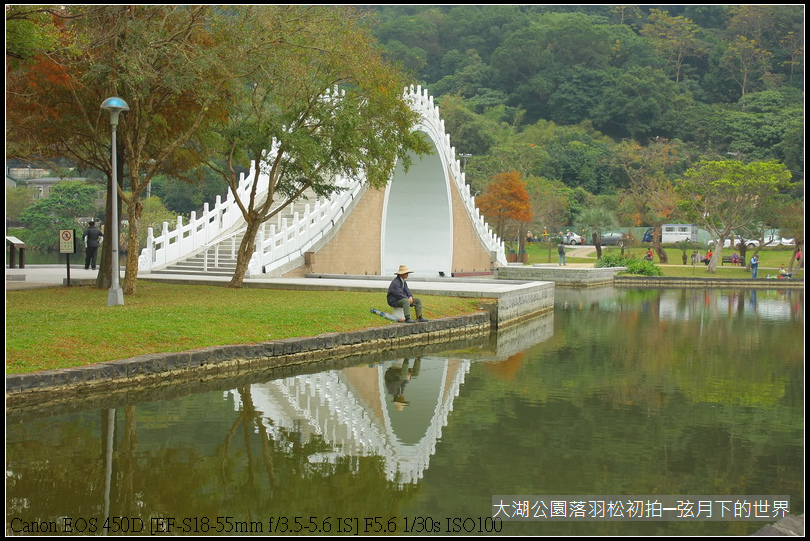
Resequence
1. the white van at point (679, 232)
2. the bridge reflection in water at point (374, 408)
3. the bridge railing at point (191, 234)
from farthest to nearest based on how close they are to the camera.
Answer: the white van at point (679, 232) < the bridge railing at point (191, 234) < the bridge reflection in water at point (374, 408)

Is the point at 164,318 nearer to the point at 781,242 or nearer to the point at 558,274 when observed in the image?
the point at 558,274

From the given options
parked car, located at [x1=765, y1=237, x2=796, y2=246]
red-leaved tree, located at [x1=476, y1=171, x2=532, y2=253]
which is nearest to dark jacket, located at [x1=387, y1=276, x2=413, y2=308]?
red-leaved tree, located at [x1=476, y1=171, x2=532, y2=253]

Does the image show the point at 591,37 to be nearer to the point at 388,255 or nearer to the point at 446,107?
the point at 446,107

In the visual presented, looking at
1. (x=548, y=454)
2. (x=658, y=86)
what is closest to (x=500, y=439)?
(x=548, y=454)

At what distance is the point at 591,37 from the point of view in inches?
3915

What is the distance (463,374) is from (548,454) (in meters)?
5.19

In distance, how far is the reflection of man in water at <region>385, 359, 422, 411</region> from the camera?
11.5 meters

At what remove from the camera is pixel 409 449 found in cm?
871

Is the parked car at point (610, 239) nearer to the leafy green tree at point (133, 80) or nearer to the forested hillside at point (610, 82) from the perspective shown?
the forested hillside at point (610, 82)

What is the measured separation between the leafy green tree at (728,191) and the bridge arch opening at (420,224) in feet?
62.3

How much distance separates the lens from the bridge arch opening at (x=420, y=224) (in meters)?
35.3

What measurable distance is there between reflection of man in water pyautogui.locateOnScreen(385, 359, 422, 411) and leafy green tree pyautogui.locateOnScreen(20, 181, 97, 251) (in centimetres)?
4936

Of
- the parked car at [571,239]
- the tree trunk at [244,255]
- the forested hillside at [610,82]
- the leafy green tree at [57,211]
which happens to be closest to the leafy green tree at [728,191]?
the forested hillside at [610,82]

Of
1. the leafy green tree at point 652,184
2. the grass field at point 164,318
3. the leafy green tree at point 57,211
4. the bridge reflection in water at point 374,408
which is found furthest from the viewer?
the leafy green tree at point 57,211
